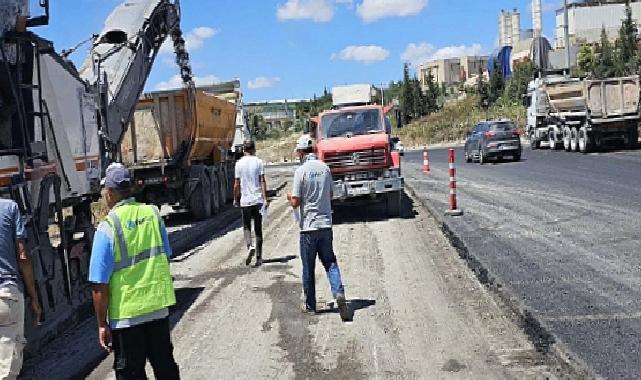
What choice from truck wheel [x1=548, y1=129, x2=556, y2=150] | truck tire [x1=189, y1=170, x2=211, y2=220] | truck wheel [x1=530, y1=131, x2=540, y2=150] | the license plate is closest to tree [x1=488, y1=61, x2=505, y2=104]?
truck wheel [x1=530, y1=131, x2=540, y2=150]

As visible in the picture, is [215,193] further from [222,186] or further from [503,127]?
[503,127]

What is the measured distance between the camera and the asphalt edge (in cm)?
647

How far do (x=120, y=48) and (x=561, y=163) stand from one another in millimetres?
19767

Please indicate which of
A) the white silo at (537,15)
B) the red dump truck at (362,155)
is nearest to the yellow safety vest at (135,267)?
the red dump truck at (362,155)

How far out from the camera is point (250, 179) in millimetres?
12758

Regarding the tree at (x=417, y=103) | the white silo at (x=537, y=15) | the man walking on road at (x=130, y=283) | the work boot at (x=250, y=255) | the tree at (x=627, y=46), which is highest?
the white silo at (x=537, y=15)

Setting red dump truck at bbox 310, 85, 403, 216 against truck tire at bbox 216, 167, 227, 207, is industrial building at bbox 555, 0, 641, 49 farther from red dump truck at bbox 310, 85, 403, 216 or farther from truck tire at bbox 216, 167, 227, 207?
red dump truck at bbox 310, 85, 403, 216

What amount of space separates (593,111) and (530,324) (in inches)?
1078

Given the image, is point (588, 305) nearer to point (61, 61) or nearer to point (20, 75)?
point (20, 75)

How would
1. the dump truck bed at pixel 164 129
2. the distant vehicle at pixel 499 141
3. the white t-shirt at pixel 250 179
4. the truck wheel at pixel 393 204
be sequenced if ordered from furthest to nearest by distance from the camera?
1. the distant vehicle at pixel 499 141
2. the dump truck bed at pixel 164 129
3. the truck wheel at pixel 393 204
4. the white t-shirt at pixel 250 179

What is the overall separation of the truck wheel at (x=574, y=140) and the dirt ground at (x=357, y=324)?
23868 mm

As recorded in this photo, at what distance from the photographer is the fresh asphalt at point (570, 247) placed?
7.30m

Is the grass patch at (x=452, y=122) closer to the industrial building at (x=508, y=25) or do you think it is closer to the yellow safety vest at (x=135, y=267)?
the yellow safety vest at (x=135, y=267)

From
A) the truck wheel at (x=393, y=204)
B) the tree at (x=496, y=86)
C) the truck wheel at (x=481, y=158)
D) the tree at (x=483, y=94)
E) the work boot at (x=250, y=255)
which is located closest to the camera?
the work boot at (x=250, y=255)
